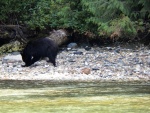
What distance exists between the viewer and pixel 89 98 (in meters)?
10.4

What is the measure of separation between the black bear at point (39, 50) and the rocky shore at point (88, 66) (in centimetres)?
24

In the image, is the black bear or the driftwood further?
the driftwood

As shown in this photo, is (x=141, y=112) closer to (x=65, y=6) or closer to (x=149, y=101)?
(x=149, y=101)

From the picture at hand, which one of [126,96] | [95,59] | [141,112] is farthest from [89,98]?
[95,59]

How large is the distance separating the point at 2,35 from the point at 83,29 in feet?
10.4

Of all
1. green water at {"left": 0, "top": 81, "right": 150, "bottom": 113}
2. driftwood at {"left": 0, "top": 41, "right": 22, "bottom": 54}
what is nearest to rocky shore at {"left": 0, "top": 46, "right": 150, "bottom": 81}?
driftwood at {"left": 0, "top": 41, "right": 22, "bottom": 54}

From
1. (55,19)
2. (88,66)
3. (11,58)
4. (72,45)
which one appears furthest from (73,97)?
(55,19)

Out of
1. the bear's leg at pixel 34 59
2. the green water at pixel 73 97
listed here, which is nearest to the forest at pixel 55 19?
the bear's leg at pixel 34 59

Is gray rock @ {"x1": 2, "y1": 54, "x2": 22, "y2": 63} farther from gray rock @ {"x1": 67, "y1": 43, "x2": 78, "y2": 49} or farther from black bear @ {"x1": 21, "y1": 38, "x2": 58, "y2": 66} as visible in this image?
gray rock @ {"x1": 67, "y1": 43, "x2": 78, "y2": 49}

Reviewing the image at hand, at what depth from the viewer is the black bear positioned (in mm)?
17656

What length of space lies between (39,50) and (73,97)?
24.0 feet

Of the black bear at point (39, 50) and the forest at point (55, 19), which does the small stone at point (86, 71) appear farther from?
the forest at point (55, 19)

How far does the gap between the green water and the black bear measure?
12.3 feet

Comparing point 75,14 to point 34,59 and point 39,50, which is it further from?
point 34,59
